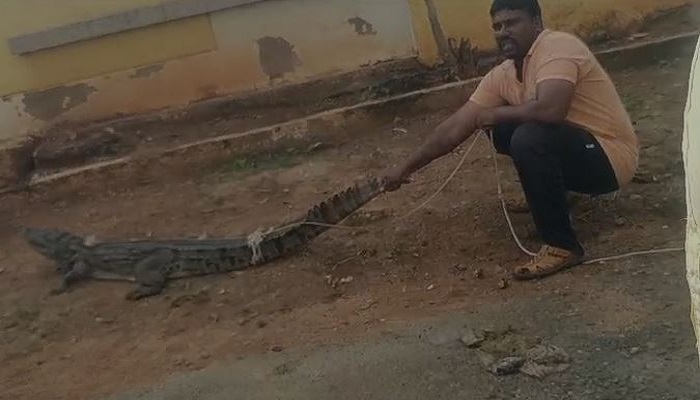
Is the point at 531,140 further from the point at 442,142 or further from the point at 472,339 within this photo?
the point at 472,339

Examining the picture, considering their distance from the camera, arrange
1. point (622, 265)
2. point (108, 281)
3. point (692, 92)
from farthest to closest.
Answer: point (108, 281)
point (622, 265)
point (692, 92)

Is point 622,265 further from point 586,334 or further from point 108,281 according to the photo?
point 108,281

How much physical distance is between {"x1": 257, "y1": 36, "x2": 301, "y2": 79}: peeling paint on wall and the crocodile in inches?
106

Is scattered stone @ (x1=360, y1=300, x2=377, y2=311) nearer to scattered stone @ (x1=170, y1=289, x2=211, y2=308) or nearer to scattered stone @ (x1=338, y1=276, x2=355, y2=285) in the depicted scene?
scattered stone @ (x1=338, y1=276, x2=355, y2=285)

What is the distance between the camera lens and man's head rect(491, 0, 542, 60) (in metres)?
4.86

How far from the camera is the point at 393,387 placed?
3.99m

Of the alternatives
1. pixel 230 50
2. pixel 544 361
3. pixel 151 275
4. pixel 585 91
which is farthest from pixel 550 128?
pixel 230 50

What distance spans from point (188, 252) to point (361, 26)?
133 inches

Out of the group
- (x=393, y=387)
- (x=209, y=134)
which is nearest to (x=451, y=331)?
(x=393, y=387)

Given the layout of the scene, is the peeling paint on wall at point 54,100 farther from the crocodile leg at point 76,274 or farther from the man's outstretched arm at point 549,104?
the man's outstretched arm at point 549,104

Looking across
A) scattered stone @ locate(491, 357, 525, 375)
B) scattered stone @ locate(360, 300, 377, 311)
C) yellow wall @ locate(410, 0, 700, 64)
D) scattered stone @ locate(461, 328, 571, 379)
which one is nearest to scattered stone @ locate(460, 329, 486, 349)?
scattered stone @ locate(461, 328, 571, 379)

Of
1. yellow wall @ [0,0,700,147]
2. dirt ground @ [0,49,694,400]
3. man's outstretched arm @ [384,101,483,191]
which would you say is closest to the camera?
dirt ground @ [0,49,694,400]

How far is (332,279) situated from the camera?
534cm

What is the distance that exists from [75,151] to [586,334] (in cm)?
528
